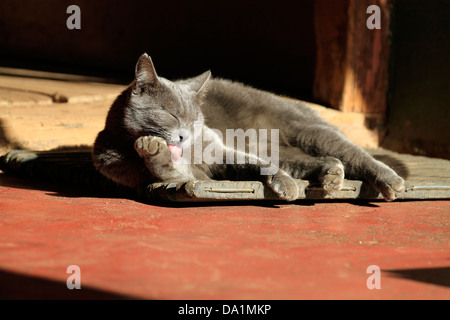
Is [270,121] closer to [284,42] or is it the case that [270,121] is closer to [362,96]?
[362,96]

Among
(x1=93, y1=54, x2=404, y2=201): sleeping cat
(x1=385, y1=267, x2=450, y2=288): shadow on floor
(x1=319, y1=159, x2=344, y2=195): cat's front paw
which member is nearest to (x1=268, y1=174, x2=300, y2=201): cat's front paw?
(x1=93, y1=54, x2=404, y2=201): sleeping cat

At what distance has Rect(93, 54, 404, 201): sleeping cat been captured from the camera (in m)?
2.16

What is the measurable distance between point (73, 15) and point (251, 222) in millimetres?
4870

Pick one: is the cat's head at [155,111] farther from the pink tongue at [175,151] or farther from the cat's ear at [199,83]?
the cat's ear at [199,83]

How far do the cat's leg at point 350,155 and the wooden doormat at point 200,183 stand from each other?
60mm

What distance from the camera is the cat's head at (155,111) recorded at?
2.20 meters

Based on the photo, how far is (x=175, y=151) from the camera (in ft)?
7.27

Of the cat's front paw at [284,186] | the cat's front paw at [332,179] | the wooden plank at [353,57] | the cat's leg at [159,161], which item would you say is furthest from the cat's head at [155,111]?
the wooden plank at [353,57]

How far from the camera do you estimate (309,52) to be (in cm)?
486

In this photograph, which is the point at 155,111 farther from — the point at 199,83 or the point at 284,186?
the point at 284,186

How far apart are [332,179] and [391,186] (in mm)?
238

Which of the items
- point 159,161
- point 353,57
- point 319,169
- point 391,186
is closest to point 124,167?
point 159,161

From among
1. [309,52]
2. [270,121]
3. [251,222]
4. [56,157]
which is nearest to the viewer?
[251,222]
